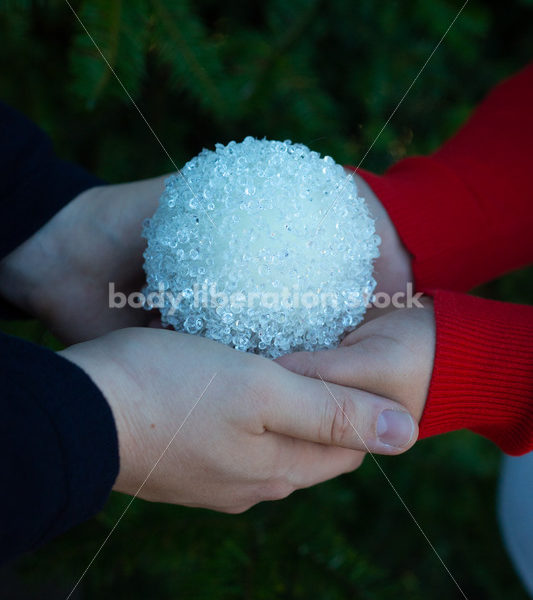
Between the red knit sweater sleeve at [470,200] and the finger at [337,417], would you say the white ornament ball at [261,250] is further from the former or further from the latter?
the red knit sweater sleeve at [470,200]

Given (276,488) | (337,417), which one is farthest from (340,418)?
(276,488)

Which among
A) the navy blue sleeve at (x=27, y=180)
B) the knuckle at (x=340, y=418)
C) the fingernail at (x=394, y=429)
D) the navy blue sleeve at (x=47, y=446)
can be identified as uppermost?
the navy blue sleeve at (x=27, y=180)

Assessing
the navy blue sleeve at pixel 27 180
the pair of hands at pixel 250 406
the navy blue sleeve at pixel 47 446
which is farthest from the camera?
the navy blue sleeve at pixel 27 180

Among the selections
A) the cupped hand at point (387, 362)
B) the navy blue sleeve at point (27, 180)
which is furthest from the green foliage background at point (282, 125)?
the cupped hand at point (387, 362)

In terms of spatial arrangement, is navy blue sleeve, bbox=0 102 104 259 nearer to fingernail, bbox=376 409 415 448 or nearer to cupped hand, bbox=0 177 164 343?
cupped hand, bbox=0 177 164 343

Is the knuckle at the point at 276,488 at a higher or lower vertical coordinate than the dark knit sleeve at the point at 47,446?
lower

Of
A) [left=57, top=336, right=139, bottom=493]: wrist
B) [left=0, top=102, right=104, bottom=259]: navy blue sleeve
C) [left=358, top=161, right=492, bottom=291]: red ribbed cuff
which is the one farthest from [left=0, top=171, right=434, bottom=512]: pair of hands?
[left=0, top=102, right=104, bottom=259]: navy blue sleeve
